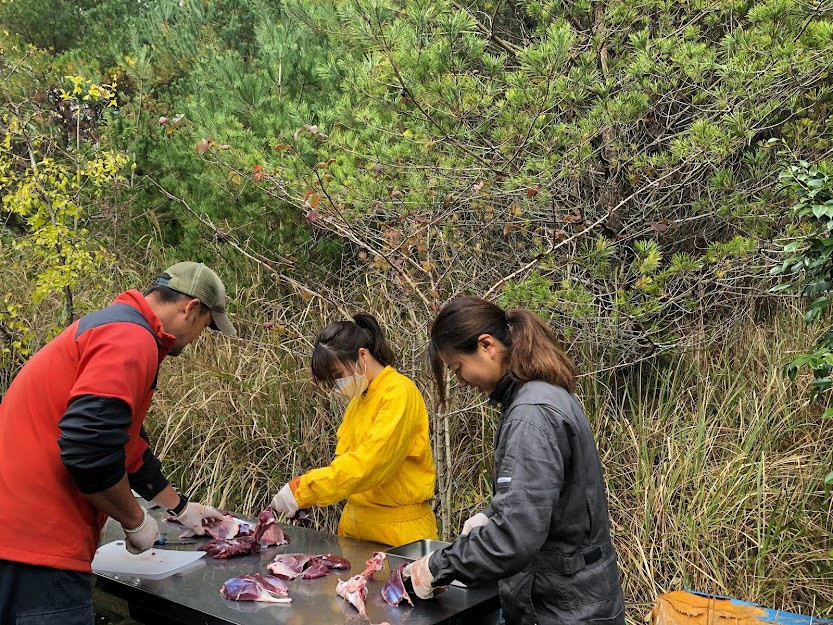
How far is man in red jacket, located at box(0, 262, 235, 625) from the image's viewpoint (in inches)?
101

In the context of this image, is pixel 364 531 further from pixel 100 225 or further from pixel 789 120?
pixel 100 225

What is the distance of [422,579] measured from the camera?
8.70ft

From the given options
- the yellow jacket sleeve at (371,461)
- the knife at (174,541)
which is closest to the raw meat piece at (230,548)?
the knife at (174,541)

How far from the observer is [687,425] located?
4934 millimetres

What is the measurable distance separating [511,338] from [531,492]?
55 centimetres

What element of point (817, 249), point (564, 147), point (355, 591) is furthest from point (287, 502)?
point (564, 147)

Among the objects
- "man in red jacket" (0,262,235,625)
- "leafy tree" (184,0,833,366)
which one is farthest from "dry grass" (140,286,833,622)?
"man in red jacket" (0,262,235,625)

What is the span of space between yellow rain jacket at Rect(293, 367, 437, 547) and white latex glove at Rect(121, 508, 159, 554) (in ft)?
2.20

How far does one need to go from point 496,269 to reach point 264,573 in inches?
114

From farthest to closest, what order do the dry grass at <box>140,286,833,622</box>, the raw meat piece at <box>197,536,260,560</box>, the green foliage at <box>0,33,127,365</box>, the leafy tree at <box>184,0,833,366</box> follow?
the green foliage at <box>0,33,127,365</box>
the leafy tree at <box>184,0,833,366</box>
the dry grass at <box>140,286,833,622</box>
the raw meat piece at <box>197,536,260,560</box>

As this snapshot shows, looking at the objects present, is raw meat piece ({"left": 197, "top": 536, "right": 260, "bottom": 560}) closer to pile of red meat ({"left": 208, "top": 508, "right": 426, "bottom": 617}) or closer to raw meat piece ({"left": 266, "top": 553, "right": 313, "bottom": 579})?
pile of red meat ({"left": 208, "top": 508, "right": 426, "bottom": 617})

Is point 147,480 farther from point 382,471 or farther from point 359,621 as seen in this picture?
point 359,621

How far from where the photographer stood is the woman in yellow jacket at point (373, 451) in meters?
3.41

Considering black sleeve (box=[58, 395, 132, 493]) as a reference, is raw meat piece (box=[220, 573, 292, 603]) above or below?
below
